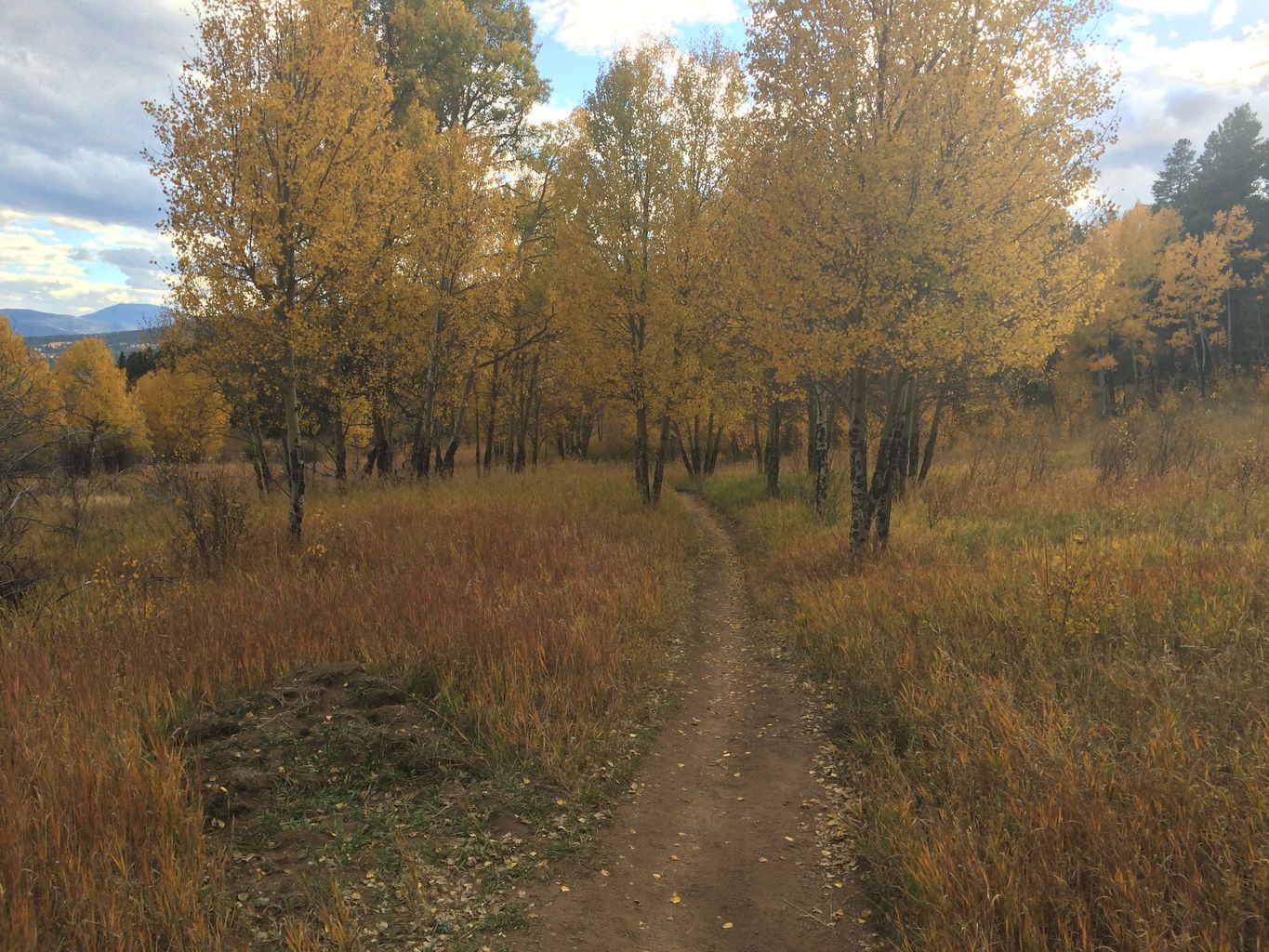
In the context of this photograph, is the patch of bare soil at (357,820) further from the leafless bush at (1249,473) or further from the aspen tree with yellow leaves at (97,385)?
the aspen tree with yellow leaves at (97,385)

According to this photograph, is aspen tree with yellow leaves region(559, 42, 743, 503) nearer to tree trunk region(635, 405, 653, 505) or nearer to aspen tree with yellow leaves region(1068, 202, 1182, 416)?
tree trunk region(635, 405, 653, 505)

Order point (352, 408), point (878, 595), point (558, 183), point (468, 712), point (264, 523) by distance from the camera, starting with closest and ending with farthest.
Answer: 1. point (468, 712)
2. point (878, 595)
3. point (264, 523)
4. point (558, 183)
5. point (352, 408)

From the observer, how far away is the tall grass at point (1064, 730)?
9.04 feet

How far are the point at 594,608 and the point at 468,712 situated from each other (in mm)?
2660

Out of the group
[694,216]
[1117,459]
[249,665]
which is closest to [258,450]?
[694,216]

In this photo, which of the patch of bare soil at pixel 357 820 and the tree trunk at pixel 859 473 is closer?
the patch of bare soil at pixel 357 820

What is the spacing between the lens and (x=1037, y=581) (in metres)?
6.29

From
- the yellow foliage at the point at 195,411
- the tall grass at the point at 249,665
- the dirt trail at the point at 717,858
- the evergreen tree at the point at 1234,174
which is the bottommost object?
the dirt trail at the point at 717,858

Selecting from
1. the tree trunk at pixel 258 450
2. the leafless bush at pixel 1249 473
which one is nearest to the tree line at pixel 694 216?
the tree trunk at pixel 258 450

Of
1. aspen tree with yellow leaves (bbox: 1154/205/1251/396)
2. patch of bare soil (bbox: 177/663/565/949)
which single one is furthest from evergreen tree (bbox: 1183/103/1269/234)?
patch of bare soil (bbox: 177/663/565/949)

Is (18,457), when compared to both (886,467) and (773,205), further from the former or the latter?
(886,467)

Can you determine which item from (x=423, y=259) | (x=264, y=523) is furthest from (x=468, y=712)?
(x=423, y=259)

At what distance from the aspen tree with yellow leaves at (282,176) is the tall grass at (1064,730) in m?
9.39

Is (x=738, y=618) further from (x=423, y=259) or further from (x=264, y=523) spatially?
(x=423, y=259)
